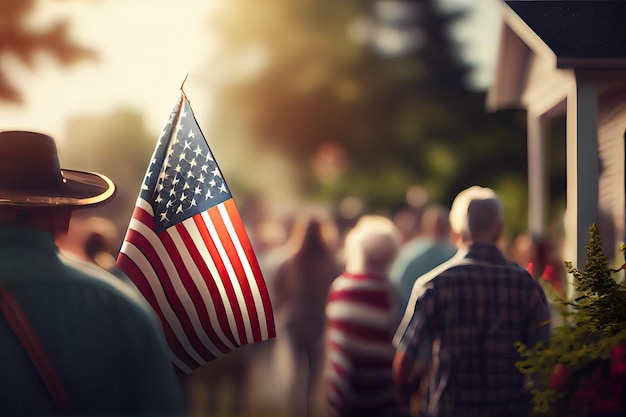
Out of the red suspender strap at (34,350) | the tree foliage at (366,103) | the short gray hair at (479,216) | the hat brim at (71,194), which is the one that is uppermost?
the tree foliage at (366,103)

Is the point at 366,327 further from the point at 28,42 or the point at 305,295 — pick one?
the point at 28,42

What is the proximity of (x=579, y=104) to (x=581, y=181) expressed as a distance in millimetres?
469

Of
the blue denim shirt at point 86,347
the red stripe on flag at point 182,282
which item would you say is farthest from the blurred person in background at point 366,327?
the blue denim shirt at point 86,347

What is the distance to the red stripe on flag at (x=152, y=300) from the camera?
3.77 m

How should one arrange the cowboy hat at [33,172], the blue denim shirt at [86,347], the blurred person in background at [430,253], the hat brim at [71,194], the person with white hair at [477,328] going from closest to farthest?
the blue denim shirt at [86,347]
the hat brim at [71,194]
the cowboy hat at [33,172]
the person with white hair at [477,328]
the blurred person in background at [430,253]

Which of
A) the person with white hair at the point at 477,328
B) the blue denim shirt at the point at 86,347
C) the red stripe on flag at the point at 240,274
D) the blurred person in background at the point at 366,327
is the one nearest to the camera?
the blue denim shirt at the point at 86,347

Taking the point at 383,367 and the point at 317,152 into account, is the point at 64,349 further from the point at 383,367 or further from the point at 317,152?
the point at 317,152

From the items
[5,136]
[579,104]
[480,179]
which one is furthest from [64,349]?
[480,179]

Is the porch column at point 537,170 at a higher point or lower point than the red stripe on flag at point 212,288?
higher

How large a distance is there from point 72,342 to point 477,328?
217cm

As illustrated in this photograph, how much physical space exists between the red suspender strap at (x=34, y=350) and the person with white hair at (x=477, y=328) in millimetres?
2001

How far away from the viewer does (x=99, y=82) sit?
83.4 ft

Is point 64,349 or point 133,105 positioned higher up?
point 133,105

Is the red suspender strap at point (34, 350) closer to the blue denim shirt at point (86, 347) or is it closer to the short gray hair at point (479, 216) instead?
the blue denim shirt at point (86, 347)
